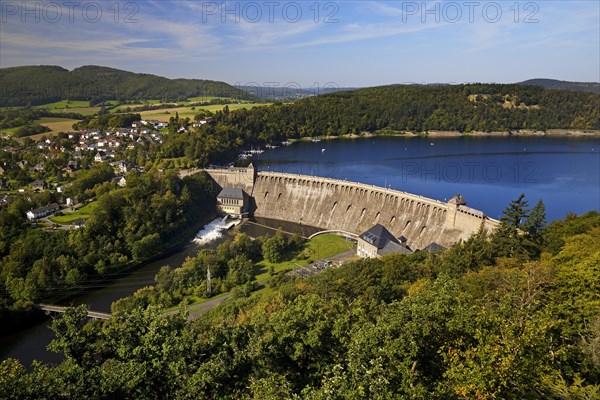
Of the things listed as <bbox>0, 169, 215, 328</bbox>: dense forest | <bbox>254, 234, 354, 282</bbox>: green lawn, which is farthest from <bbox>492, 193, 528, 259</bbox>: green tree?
<bbox>0, 169, 215, 328</bbox>: dense forest

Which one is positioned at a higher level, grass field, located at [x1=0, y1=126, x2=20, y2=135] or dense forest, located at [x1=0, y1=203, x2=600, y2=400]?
grass field, located at [x1=0, y1=126, x2=20, y2=135]

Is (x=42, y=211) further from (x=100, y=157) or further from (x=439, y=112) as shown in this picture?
(x=439, y=112)


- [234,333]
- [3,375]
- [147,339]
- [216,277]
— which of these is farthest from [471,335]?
[216,277]

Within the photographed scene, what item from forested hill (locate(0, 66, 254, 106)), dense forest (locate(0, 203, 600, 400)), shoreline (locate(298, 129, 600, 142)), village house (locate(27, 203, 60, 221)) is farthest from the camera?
forested hill (locate(0, 66, 254, 106))

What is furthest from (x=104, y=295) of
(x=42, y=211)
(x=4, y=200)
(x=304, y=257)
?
(x=4, y=200)

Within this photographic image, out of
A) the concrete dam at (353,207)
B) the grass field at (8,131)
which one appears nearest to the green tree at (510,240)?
the concrete dam at (353,207)

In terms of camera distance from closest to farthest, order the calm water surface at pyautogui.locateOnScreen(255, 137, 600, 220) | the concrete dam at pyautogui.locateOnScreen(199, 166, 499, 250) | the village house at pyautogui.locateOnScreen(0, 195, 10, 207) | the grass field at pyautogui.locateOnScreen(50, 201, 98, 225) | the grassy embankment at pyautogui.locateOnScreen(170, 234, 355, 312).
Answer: the grassy embankment at pyautogui.locateOnScreen(170, 234, 355, 312) < the concrete dam at pyautogui.locateOnScreen(199, 166, 499, 250) < the grass field at pyautogui.locateOnScreen(50, 201, 98, 225) < the village house at pyautogui.locateOnScreen(0, 195, 10, 207) < the calm water surface at pyautogui.locateOnScreen(255, 137, 600, 220)

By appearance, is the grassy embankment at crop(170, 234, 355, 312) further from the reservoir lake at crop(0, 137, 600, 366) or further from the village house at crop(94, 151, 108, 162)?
the village house at crop(94, 151, 108, 162)
